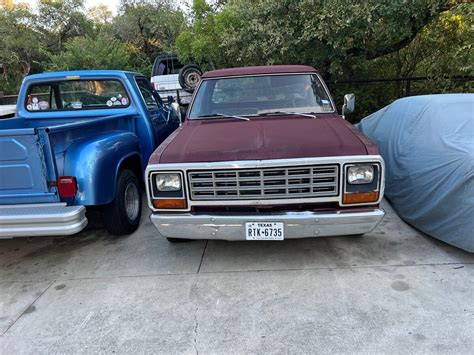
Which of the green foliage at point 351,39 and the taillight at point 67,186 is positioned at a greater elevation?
the green foliage at point 351,39

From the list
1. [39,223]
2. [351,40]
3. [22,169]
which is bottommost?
[39,223]

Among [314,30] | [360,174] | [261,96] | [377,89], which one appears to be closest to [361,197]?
[360,174]

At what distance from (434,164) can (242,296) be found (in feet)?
8.13

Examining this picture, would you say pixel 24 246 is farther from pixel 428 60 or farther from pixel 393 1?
pixel 428 60

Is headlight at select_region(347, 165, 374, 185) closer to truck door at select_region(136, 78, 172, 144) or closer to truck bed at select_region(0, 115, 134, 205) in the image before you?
truck bed at select_region(0, 115, 134, 205)

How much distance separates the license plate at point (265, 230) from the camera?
3.25 metres

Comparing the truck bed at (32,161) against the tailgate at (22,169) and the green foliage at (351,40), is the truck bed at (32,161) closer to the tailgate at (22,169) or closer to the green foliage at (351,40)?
the tailgate at (22,169)

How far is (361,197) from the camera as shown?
328cm

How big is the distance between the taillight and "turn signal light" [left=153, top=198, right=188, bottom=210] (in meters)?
0.82

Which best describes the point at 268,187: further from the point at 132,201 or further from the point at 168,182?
the point at 132,201

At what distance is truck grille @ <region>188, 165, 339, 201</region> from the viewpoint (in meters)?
3.23

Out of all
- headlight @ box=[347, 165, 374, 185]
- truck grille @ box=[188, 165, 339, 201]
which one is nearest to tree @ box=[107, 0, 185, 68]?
truck grille @ box=[188, 165, 339, 201]

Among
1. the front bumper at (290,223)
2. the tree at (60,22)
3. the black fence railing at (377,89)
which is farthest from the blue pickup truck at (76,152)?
the tree at (60,22)

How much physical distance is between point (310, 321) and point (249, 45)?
6636 millimetres
